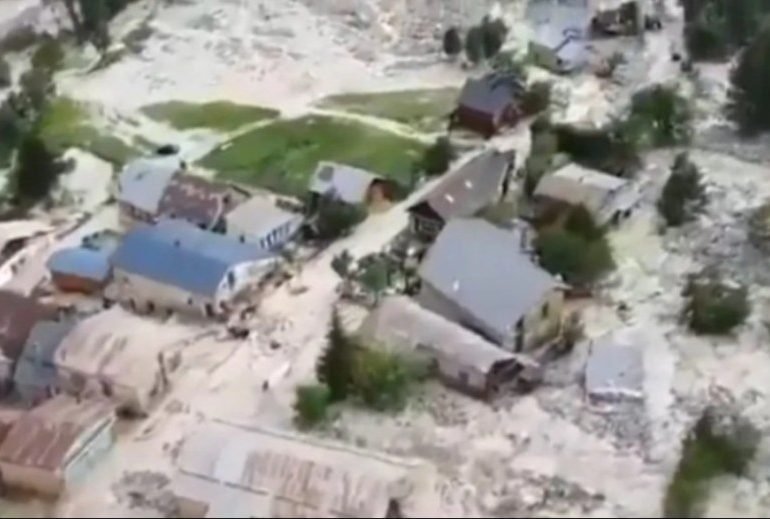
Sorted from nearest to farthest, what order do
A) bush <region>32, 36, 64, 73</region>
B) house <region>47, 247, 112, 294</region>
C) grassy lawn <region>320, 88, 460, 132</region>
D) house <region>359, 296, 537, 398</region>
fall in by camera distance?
house <region>359, 296, 537, 398</region>
house <region>47, 247, 112, 294</region>
grassy lawn <region>320, 88, 460, 132</region>
bush <region>32, 36, 64, 73</region>

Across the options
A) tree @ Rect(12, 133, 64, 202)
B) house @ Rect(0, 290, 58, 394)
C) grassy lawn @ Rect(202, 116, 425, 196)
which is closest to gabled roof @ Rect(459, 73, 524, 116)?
grassy lawn @ Rect(202, 116, 425, 196)

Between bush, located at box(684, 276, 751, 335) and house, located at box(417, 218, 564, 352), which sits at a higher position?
house, located at box(417, 218, 564, 352)

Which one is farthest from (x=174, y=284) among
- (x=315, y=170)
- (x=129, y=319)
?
(x=315, y=170)

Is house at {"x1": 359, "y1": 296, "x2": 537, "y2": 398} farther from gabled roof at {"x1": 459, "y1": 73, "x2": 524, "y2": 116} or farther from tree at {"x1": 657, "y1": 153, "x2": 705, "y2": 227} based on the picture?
gabled roof at {"x1": 459, "y1": 73, "x2": 524, "y2": 116}

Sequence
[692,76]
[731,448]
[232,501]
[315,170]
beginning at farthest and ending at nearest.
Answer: [692,76], [315,170], [731,448], [232,501]

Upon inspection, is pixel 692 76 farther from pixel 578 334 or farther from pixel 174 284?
pixel 174 284

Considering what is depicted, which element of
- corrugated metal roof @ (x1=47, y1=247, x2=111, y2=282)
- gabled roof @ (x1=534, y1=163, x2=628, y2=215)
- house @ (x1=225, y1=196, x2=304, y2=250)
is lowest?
gabled roof @ (x1=534, y1=163, x2=628, y2=215)

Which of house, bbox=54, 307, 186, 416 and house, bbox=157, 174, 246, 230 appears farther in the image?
house, bbox=157, 174, 246, 230
